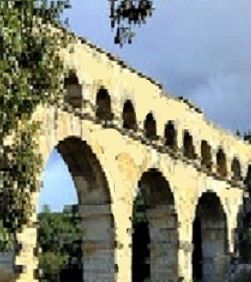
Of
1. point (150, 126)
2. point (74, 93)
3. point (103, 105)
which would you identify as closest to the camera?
point (74, 93)

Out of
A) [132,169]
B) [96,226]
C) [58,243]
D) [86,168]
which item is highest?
[58,243]

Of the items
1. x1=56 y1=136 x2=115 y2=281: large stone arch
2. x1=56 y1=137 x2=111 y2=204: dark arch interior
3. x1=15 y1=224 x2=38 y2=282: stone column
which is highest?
x1=56 y1=137 x2=111 y2=204: dark arch interior

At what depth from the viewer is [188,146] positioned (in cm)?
3525

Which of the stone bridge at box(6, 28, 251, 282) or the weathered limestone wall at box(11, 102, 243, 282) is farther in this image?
the stone bridge at box(6, 28, 251, 282)

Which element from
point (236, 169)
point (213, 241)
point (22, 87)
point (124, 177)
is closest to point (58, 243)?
point (236, 169)

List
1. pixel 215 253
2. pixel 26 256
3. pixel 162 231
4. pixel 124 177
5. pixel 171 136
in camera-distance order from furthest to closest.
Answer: pixel 215 253 → pixel 171 136 → pixel 162 231 → pixel 124 177 → pixel 26 256

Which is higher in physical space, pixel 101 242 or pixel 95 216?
pixel 95 216

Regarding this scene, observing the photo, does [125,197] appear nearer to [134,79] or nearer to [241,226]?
[134,79]

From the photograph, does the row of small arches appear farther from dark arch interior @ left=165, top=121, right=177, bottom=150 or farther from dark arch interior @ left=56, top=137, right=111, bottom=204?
dark arch interior @ left=56, top=137, right=111, bottom=204

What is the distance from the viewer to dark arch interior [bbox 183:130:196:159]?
35.1 meters

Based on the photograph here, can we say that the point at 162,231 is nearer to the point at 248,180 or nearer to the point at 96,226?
the point at 96,226

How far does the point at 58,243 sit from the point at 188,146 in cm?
2394

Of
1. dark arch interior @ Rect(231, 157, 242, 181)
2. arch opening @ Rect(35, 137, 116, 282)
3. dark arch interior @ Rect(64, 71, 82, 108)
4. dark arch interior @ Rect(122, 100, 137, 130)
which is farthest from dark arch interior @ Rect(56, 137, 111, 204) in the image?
dark arch interior @ Rect(231, 157, 242, 181)

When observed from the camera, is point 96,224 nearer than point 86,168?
No
